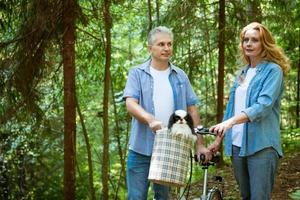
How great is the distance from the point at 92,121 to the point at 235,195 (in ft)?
18.1

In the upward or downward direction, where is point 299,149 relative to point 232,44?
downward

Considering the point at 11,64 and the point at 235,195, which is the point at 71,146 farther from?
the point at 235,195

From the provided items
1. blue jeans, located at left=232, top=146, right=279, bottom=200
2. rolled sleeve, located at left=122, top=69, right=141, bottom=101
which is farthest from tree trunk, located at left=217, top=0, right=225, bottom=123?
blue jeans, located at left=232, top=146, right=279, bottom=200

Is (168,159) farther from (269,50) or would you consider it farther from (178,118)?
(269,50)

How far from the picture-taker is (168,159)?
3.14 meters

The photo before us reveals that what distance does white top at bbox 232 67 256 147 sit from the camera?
342 centimetres

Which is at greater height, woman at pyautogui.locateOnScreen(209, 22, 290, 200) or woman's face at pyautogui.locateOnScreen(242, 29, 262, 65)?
woman's face at pyautogui.locateOnScreen(242, 29, 262, 65)

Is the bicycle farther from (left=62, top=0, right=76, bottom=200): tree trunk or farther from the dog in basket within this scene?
(left=62, top=0, right=76, bottom=200): tree trunk

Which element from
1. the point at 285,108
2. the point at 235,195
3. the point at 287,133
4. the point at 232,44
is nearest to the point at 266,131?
the point at 235,195

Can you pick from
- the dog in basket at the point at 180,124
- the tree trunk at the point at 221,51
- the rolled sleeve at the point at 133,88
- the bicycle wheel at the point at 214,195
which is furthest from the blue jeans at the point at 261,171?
the tree trunk at the point at 221,51

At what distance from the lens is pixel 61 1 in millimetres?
5801

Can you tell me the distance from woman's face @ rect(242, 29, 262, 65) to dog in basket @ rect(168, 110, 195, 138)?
676mm

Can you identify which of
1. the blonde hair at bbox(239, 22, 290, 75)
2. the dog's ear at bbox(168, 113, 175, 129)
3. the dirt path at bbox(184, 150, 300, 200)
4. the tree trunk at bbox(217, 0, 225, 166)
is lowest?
the dirt path at bbox(184, 150, 300, 200)

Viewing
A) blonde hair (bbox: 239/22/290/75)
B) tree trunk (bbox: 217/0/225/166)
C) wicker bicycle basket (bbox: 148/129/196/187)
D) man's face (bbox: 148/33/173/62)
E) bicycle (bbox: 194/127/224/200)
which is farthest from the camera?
tree trunk (bbox: 217/0/225/166)
